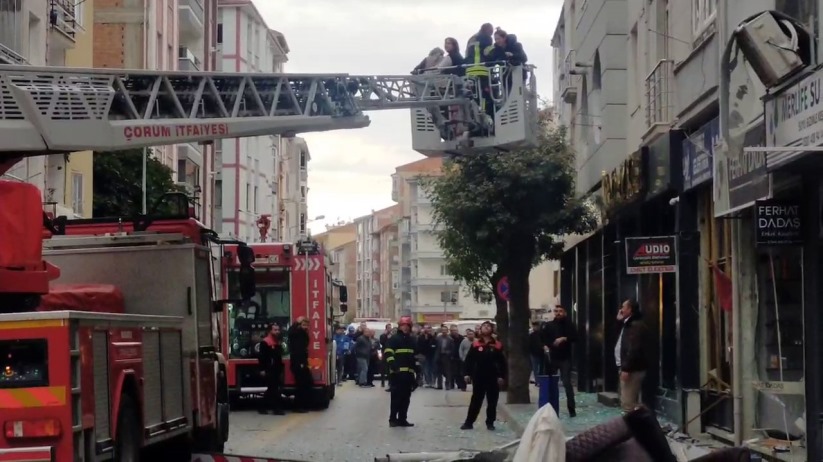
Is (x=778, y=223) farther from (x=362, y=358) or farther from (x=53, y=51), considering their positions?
(x=362, y=358)

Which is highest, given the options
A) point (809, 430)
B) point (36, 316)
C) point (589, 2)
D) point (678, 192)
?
point (589, 2)

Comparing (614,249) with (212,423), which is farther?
(614,249)

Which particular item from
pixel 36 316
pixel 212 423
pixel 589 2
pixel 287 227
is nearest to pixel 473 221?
pixel 589 2

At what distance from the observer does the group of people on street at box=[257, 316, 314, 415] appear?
90.0ft

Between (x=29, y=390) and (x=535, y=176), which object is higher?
(x=535, y=176)

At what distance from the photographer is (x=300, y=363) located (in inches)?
1101

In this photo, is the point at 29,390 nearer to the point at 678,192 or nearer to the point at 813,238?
the point at 813,238

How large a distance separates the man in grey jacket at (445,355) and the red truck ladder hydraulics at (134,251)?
2527cm

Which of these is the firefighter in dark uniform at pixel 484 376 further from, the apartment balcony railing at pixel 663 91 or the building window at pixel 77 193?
the building window at pixel 77 193

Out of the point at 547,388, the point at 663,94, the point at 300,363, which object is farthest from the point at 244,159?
the point at 547,388

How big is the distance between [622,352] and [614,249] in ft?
34.3

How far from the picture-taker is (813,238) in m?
14.3

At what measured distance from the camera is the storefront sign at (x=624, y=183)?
2306 centimetres

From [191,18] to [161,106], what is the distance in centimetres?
4471
